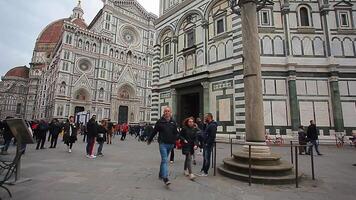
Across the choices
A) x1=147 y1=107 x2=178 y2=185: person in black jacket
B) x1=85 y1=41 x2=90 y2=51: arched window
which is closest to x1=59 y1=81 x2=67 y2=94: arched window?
x1=85 y1=41 x2=90 y2=51: arched window

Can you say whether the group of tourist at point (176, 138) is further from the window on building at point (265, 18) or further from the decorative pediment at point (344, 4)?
the decorative pediment at point (344, 4)

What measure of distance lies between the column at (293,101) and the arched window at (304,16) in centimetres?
431

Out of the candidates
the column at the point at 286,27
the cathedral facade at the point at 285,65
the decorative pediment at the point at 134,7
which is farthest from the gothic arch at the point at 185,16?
the decorative pediment at the point at 134,7

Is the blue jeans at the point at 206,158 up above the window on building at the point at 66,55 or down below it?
below

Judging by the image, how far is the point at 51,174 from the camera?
540 cm

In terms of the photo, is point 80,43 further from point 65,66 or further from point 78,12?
point 78,12

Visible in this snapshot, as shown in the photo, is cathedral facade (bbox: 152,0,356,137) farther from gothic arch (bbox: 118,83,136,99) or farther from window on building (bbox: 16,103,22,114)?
window on building (bbox: 16,103,22,114)

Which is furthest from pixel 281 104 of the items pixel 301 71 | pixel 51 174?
pixel 51 174

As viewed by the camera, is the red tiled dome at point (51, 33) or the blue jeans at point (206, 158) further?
the red tiled dome at point (51, 33)

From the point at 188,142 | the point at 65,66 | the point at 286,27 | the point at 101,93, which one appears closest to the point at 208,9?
the point at 286,27

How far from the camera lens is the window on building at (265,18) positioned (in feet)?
48.4

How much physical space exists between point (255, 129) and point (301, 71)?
10.5 metres

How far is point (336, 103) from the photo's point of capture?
13.4 metres

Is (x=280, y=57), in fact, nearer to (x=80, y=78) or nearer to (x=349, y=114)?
(x=349, y=114)
